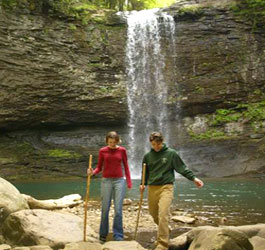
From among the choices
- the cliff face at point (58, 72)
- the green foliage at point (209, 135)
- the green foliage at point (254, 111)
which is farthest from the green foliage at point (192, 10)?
the green foliage at point (209, 135)

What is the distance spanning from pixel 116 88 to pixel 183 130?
5530 millimetres

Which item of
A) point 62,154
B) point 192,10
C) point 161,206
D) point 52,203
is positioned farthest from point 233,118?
point 161,206

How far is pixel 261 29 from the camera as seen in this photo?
25.1m

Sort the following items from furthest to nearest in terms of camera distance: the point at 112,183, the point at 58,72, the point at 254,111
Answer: the point at 254,111 < the point at 58,72 < the point at 112,183

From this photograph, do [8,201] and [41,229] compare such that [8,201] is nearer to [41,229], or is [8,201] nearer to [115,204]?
[41,229]

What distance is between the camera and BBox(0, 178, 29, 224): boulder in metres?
6.00

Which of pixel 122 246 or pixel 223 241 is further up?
pixel 223 241

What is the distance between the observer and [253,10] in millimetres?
24875

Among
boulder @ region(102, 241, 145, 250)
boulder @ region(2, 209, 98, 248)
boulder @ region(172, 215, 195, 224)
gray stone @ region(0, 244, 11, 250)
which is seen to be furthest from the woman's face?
boulder @ region(172, 215, 195, 224)

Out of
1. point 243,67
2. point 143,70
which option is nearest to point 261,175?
point 243,67

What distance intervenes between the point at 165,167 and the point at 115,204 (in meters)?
1.09

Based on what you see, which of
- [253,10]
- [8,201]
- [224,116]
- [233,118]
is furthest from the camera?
[253,10]

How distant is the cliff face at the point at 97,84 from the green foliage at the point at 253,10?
0.51 m

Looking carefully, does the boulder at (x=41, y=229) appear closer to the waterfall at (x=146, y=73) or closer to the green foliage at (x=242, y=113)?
the waterfall at (x=146, y=73)
